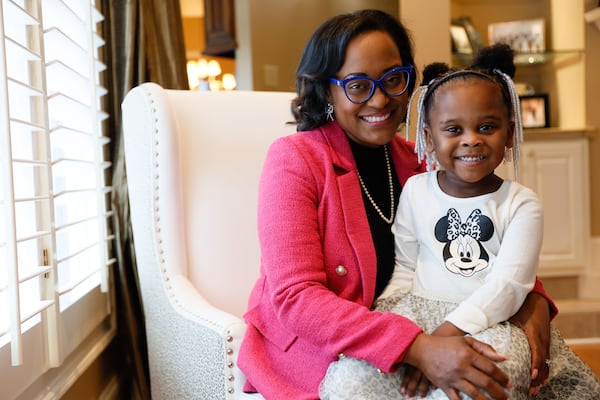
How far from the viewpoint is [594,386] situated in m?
1.22

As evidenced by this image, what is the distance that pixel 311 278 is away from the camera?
4.01 ft

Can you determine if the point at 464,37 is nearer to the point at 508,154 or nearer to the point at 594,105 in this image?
the point at 594,105

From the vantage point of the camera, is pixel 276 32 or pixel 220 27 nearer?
pixel 276 32

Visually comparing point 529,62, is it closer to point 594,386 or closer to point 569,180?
point 569,180

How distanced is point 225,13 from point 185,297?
445cm

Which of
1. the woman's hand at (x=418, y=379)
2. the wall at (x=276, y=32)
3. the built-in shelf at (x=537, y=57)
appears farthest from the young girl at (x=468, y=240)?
the wall at (x=276, y=32)

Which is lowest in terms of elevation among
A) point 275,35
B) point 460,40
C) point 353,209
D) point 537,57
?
point 353,209

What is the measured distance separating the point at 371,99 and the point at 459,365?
562 millimetres

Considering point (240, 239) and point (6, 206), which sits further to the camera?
point (240, 239)

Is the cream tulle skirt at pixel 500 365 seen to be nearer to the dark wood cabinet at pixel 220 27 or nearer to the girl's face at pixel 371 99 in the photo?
the girl's face at pixel 371 99

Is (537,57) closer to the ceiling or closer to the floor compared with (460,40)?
closer to the floor

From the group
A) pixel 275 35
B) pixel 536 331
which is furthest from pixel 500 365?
pixel 275 35

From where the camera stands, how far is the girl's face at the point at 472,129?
1.22 m

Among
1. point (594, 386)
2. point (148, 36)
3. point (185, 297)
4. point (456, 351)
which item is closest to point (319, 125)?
point (185, 297)
